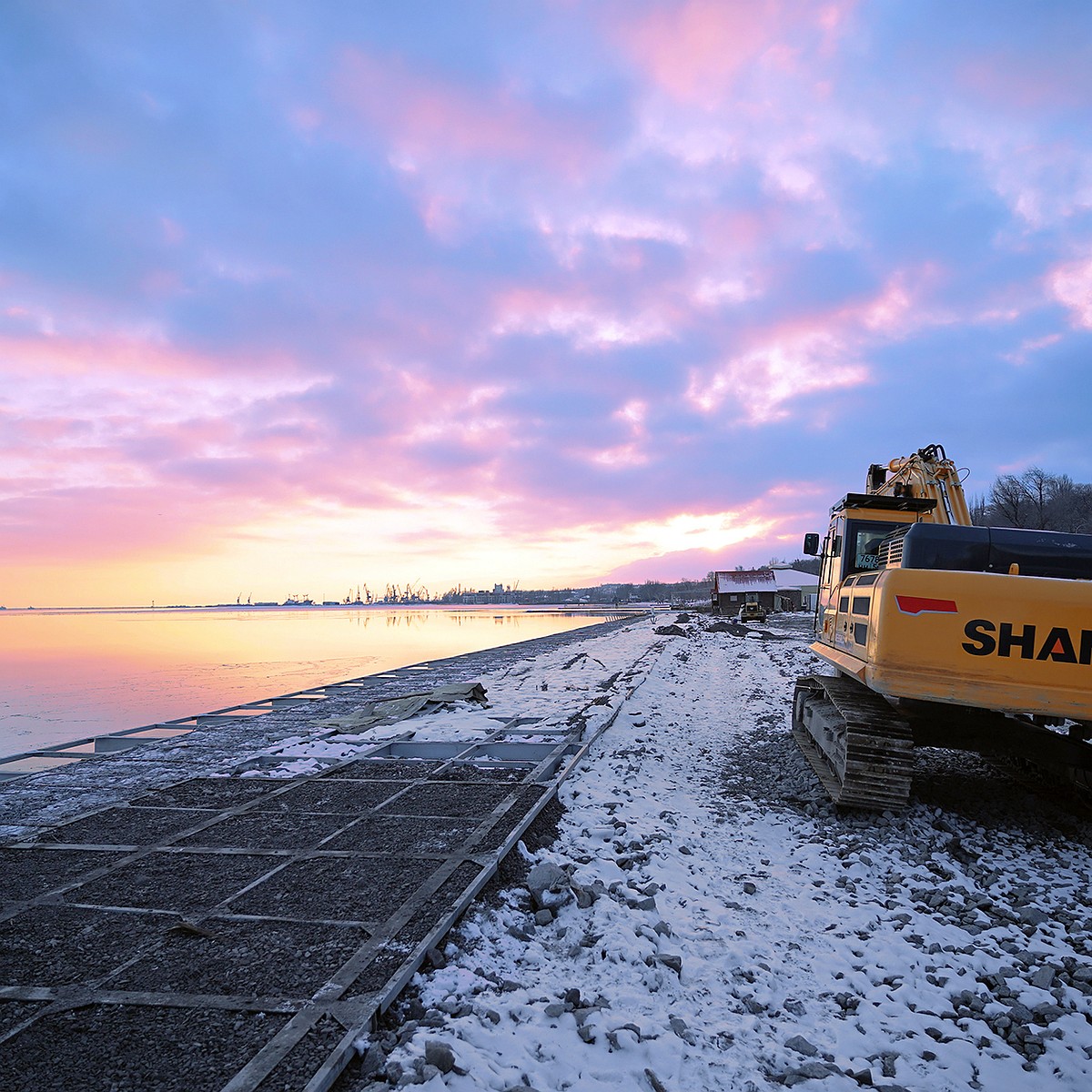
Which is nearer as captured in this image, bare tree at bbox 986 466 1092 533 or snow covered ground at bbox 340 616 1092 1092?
snow covered ground at bbox 340 616 1092 1092

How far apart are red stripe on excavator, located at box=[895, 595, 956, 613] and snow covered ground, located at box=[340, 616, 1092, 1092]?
209 cm

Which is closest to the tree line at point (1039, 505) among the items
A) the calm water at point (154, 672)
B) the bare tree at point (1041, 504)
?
the bare tree at point (1041, 504)

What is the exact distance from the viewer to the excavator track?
21.5 ft

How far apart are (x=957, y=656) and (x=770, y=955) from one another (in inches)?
118

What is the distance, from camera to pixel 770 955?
4391 mm

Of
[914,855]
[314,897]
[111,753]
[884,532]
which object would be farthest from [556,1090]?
[111,753]

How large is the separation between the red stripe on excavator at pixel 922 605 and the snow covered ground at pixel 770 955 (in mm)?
2087

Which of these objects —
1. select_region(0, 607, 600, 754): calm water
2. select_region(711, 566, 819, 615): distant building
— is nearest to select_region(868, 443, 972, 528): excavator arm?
select_region(0, 607, 600, 754): calm water

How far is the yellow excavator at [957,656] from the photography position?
5609 millimetres

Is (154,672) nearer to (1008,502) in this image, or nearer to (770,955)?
(770,955)

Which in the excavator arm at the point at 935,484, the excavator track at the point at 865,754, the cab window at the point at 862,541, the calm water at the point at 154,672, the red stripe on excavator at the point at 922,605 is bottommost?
the calm water at the point at 154,672

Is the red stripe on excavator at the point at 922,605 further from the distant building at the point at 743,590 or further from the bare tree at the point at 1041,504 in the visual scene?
the bare tree at the point at 1041,504

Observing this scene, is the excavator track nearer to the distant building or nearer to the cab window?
the cab window

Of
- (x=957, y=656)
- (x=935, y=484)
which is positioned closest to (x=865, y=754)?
(x=957, y=656)
